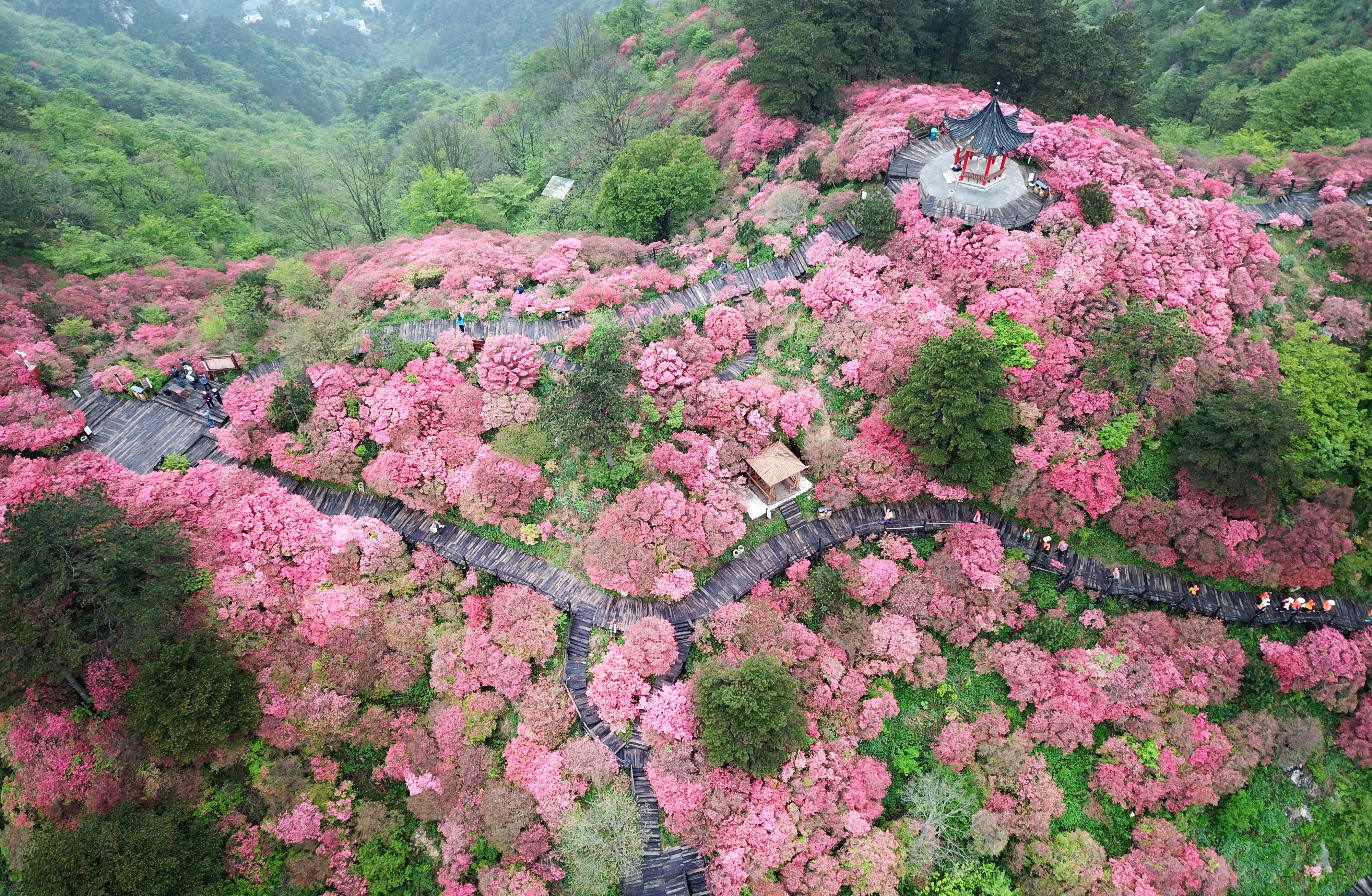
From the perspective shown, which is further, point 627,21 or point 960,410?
point 627,21

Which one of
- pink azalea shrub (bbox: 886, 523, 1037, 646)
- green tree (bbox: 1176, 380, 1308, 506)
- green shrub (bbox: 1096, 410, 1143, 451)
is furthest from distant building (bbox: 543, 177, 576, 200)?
green tree (bbox: 1176, 380, 1308, 506)

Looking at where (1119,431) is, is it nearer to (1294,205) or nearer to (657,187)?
(1294,205)

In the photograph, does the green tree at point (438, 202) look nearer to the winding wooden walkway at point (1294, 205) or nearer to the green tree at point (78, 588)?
the green tree at point (78, 588)

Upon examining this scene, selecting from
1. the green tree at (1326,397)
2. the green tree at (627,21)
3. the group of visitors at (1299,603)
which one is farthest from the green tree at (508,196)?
the group of visitors at (1299,603)

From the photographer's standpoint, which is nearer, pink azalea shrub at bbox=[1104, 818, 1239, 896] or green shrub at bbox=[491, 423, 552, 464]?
pink azalea shrub at bbox=[1104, 818, 1239, 896]

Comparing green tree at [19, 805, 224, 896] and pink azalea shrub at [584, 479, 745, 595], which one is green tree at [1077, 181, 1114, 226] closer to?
pink azalea shrub at [584, 479, 745, 595]

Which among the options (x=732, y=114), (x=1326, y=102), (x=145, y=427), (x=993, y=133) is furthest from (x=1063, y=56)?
(x=145, y=427)
